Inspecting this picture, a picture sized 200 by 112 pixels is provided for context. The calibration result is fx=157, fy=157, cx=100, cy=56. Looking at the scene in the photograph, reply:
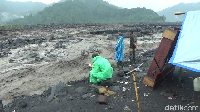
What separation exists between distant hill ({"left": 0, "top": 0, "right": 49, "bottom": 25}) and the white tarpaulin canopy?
71.2 metres

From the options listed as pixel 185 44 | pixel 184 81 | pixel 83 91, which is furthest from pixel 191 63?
pixel 83 91

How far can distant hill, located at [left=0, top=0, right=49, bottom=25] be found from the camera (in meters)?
67.0

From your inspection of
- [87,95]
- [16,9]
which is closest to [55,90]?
[87,95]

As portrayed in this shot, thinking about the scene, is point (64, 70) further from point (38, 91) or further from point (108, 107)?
point (108, 107)

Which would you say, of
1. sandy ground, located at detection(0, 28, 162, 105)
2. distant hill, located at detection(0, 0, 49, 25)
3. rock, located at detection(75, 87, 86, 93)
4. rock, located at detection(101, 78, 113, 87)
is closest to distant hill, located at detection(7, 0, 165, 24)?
distant hill, located at detection(0, 0, 49, 25)

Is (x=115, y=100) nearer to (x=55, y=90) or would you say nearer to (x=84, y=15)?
(x=55, y=90)

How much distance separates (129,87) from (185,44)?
212 cm

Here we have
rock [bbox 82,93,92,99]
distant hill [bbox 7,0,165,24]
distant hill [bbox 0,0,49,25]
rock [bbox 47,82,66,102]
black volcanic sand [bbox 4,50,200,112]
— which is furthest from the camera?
distant hill [bbox 0,0,49,25]

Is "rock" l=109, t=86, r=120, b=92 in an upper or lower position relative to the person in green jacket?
lower

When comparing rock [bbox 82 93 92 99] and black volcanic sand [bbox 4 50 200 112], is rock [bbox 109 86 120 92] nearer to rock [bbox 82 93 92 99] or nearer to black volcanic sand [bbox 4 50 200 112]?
black volcanic sand [bbox 4 50 200 112]

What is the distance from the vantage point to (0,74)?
733 centimetres

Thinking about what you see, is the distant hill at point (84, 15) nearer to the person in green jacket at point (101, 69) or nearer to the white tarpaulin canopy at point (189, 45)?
the person in green jacket at point (101, 69)

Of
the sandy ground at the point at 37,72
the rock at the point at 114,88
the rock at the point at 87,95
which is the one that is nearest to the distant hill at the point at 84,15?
the sandy ground at the point at 37,72

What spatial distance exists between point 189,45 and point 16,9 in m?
97.4
